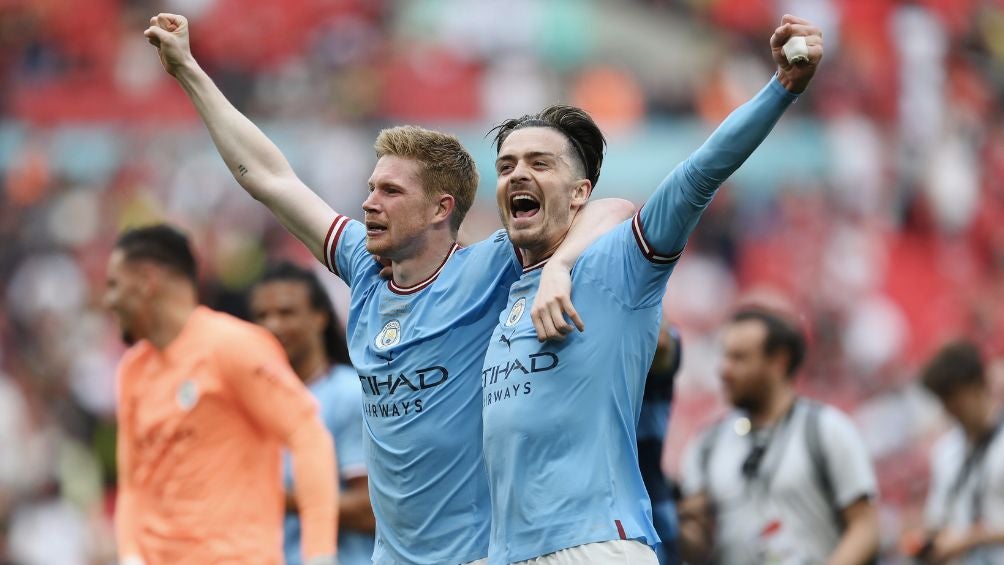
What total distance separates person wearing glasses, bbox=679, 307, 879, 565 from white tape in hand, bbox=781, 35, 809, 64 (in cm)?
323

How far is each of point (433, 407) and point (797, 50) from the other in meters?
1.71

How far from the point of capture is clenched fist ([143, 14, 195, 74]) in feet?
20.1

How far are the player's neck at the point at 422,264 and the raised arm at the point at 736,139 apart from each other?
115 cm

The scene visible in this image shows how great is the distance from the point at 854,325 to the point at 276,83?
7.65 metres

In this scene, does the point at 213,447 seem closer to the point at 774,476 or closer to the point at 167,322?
the point at 167,322

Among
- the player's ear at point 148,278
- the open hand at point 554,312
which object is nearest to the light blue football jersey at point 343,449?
the player's ear at point 148,278

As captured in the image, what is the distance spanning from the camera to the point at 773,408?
307 inches

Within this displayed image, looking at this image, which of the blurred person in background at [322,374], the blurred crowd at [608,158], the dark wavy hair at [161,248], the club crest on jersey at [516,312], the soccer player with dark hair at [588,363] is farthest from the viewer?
the blurred crowd at [608,158]

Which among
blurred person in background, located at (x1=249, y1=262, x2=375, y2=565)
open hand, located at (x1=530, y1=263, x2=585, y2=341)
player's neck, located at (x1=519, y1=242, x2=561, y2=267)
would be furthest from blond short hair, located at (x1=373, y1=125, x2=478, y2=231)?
blurred person in background, located at (x1=249, y1=262, x2=375, y2=565)

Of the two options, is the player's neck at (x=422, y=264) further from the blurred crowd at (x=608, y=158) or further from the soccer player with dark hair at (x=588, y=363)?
the blurred crowd at (x=608, y=158)

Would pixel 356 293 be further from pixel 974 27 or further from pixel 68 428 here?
pixel 974 27

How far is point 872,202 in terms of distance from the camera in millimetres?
21984

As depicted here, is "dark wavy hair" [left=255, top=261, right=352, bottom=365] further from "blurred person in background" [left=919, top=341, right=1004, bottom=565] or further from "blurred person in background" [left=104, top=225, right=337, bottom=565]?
"blurred person in background" [left=919, top=341, right=1004, bottom=565]

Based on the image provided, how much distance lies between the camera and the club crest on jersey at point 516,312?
5.19m
